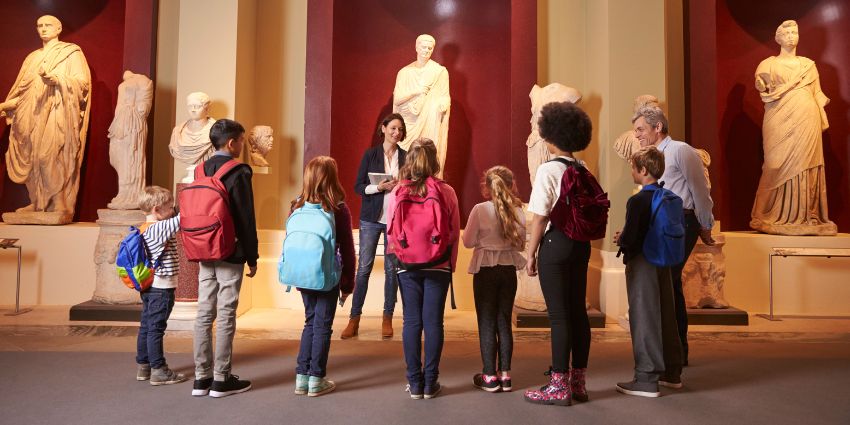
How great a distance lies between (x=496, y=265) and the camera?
3.71 m

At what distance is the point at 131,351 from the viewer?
4.61 meters

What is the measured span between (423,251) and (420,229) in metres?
0.12

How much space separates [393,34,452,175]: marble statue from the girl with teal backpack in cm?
322

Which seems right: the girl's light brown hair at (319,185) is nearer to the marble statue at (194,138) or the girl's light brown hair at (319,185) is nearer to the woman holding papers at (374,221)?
the woman holding papers at (374,221)

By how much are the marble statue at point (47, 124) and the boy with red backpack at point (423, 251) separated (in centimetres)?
497

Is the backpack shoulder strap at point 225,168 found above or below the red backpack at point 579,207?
above

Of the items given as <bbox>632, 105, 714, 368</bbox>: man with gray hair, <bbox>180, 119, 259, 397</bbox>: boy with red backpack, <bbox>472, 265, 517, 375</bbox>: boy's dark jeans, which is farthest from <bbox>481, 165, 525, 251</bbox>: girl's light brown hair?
<bbox>180, 119, 259, 397</bbox>: boy with red backpack

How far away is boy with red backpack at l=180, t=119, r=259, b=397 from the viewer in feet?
11.3

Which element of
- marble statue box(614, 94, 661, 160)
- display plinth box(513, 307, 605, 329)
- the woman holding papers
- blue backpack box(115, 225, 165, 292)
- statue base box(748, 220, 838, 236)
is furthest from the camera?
statue base box(748, 220, 838, 236)

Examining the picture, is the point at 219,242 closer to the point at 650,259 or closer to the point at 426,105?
the point at 650,259

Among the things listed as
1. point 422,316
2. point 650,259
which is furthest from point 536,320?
point 422,316

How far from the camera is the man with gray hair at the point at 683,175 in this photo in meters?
4.09

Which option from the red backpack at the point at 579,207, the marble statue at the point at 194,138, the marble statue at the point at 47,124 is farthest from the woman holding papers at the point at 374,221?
the marble statue at the point at 47,124

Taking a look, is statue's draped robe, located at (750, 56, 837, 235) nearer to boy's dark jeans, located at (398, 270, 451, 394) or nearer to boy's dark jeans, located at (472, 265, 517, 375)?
boy's dark jeans, located at (472, 265, 517, 375)
